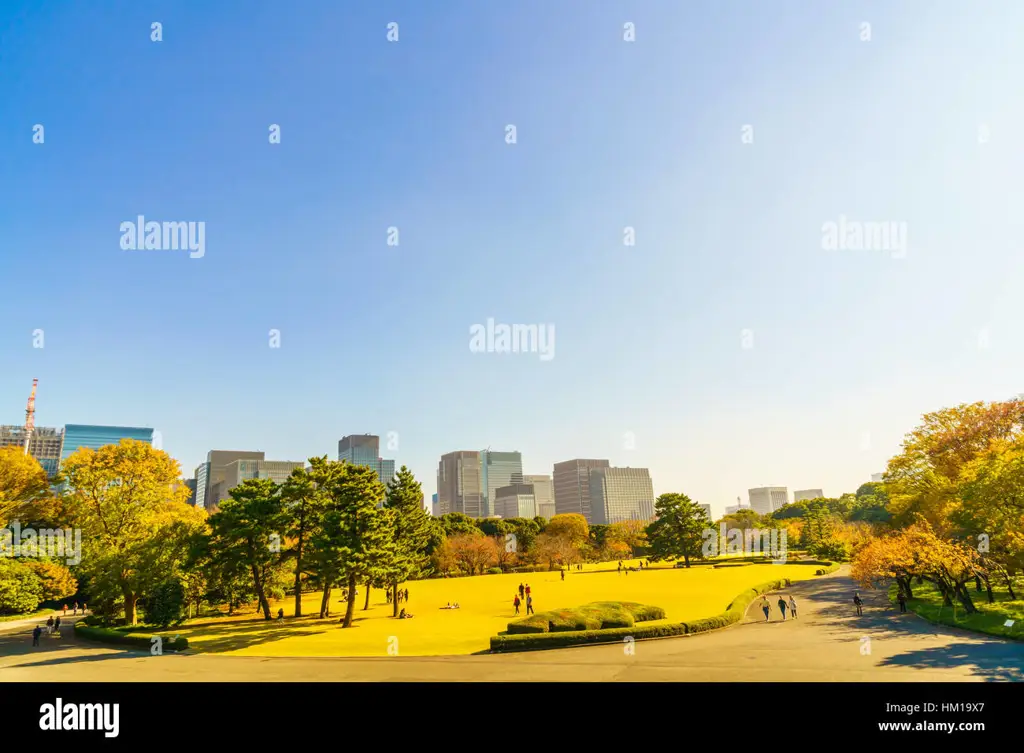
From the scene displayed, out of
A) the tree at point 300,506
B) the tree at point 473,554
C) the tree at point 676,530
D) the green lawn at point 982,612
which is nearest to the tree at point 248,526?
the tree at point 300,506

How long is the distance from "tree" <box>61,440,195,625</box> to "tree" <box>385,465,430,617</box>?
636 inches

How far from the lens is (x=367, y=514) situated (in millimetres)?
37688

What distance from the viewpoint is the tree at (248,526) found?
3838 cm

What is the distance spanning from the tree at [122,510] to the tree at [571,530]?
2515 inches

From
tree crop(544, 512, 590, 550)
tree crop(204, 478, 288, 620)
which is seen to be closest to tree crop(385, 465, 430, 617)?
tree crop(204, 478, 288, 620)

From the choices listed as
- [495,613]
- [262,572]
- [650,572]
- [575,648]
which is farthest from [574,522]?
[575,648]

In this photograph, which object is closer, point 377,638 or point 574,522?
point 377,638

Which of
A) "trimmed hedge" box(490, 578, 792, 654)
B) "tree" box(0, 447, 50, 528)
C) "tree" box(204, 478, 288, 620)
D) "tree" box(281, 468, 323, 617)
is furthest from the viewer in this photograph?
"tree" box(0, 447, 50, 528)

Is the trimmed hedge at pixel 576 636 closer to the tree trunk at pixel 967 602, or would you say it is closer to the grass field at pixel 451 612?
the grass field at pixel 451 612

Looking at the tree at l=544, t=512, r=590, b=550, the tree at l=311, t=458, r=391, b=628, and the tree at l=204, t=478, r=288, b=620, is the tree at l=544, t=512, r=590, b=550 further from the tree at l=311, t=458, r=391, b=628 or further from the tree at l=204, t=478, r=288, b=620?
the tree at l=204, t=478, r=288, b=620

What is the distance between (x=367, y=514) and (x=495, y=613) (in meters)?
14.1

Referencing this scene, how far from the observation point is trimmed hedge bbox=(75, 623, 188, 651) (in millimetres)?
32531
